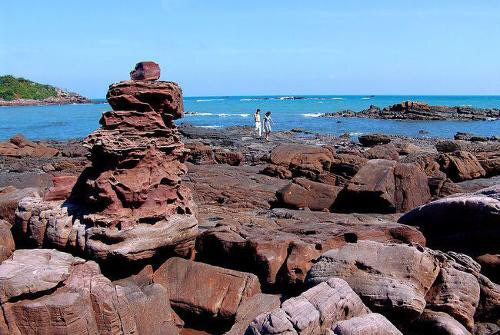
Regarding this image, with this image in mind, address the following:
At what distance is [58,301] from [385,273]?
4231mm

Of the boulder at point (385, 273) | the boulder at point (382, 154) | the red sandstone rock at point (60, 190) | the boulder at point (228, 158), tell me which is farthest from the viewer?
the boulder at point (382, 154)

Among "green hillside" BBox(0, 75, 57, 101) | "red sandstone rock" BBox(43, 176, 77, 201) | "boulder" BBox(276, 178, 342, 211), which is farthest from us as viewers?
"green hillside" BBox(0, 75, 57, 101)

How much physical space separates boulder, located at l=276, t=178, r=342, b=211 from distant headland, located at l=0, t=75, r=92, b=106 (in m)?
120

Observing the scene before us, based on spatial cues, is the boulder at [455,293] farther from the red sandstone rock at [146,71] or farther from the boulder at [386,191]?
the red sandstone rock at [146,71]

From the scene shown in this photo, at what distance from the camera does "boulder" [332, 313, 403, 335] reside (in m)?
5.68

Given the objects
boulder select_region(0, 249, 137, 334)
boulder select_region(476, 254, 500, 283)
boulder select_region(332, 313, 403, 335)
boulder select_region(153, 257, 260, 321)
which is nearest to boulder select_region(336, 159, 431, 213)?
boulder select_region(476, 254, 500, 283)

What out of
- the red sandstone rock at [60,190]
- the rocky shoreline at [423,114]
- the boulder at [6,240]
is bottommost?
the rocky shoreline at [423,114]

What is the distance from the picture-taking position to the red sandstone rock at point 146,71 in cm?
932

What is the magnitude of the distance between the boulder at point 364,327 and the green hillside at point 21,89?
444 feet

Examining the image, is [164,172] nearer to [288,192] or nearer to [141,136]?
[141,136]

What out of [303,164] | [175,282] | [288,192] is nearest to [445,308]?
[175,282]

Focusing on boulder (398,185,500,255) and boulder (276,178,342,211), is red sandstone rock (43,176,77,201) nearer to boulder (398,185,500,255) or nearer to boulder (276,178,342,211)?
boulder (276,178,342,211)

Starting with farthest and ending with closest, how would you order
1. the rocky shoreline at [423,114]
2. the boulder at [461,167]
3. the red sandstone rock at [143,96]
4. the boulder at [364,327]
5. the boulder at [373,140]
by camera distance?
the rocky shoreline at [423,114], the boulder at [373,140], the boulder at [461,167], the red sandstone rock at [143,96], the boulder at [364,327]

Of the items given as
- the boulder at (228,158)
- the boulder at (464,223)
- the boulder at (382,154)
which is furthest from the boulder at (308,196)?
the boulder at (382,154)
